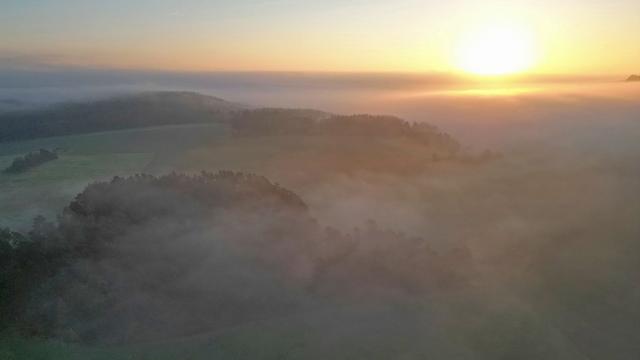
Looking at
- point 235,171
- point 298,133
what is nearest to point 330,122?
point 298,133

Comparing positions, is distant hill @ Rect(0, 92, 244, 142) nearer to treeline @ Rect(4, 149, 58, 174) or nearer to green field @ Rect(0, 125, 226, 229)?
green field @ Rect(0, 125, 226, 229)

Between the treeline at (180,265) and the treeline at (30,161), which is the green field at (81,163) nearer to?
the treeline at (30,161)

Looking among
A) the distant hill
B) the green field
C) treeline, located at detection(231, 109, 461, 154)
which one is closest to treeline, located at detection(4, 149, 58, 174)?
the green field

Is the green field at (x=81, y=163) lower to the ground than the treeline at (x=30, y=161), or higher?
higher

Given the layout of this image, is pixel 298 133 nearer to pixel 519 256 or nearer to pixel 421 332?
pixel 519 256

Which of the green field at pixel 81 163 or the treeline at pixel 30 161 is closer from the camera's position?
the green field at pixel 81 163

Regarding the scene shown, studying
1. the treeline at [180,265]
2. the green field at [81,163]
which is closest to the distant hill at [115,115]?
the green field at [81,163]
